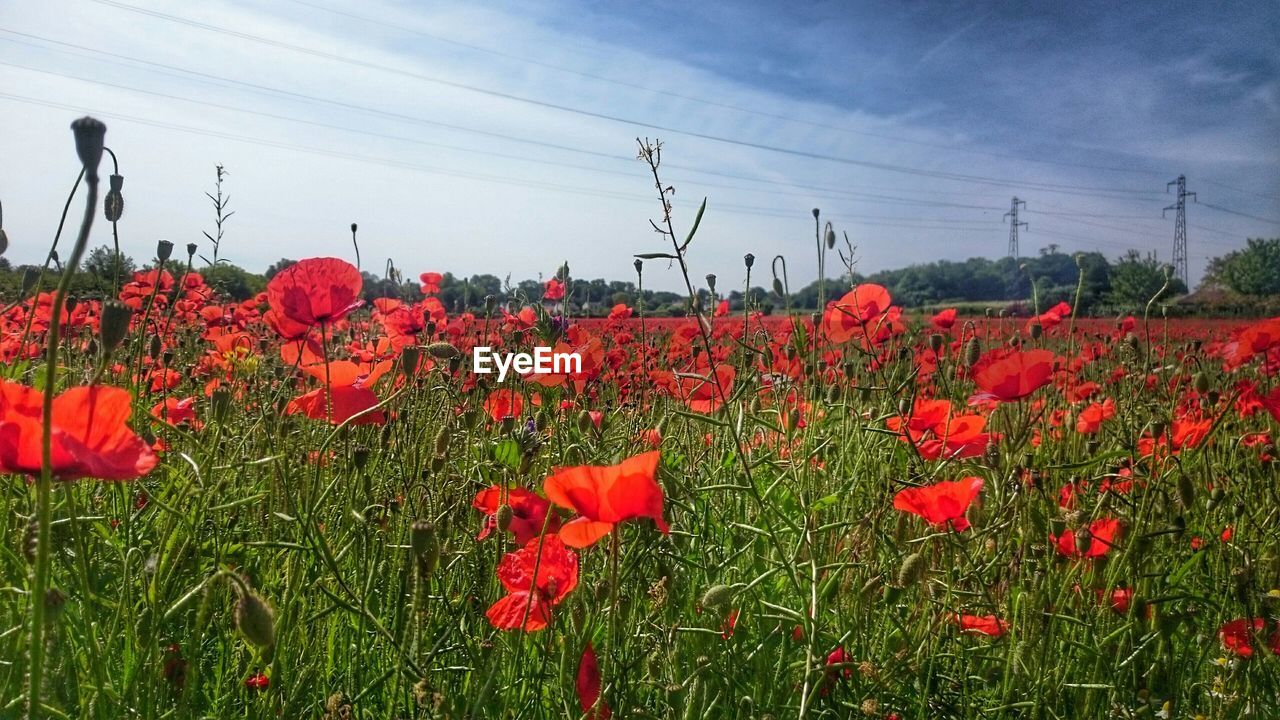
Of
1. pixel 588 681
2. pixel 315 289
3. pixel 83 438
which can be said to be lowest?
pixel 588 681

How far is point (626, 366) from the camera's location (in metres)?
3.51

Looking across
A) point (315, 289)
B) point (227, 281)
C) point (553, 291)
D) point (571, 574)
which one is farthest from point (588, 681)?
point (227, 281)

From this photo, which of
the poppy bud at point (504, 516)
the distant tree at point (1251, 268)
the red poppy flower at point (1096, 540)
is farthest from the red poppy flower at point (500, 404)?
the distant tree at point (1251, 268)

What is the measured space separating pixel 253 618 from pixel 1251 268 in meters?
38.9

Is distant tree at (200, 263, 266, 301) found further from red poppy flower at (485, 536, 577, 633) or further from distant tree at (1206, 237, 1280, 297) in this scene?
distant tree at (1206, 237, 1280, 297)

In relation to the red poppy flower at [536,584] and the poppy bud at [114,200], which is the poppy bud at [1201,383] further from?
the poppy bud at [114,200]

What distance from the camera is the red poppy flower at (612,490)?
732mm

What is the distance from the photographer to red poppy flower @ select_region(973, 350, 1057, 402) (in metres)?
1.18

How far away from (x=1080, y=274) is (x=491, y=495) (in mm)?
1262

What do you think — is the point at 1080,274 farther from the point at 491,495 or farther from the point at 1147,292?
the point at 491,495

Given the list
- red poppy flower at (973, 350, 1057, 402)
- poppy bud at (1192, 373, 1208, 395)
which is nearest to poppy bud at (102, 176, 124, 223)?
red poppy flower at (973, 350, 1057, 402)

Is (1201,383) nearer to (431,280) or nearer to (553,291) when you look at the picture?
(553,291)

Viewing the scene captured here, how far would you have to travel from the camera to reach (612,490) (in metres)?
→ 0.74

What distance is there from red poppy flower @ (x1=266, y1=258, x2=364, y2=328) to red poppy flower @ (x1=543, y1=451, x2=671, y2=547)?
1.76ft
